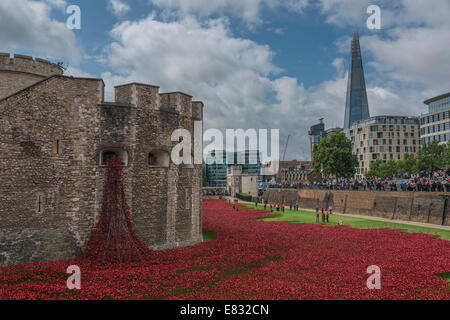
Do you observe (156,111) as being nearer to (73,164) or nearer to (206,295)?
(73,164)

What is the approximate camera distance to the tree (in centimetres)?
6764

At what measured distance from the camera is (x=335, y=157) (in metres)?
67.8

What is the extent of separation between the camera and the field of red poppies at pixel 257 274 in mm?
11438

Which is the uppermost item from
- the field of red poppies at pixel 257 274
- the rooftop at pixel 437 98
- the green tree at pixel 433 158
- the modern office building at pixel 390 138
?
the rooftop at pixel 437 98

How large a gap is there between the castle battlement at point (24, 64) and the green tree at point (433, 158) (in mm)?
60011

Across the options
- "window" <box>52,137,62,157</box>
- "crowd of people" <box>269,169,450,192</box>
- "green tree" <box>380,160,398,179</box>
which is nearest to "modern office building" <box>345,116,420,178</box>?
"green tree" <box>380,160,398,179</box>

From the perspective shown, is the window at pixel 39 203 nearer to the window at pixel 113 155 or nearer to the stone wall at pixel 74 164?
the stone wall at pixel 74 164

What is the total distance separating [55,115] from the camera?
1628cm

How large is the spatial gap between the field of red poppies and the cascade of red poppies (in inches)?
30.3

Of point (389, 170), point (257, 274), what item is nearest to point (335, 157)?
point (389, 170)

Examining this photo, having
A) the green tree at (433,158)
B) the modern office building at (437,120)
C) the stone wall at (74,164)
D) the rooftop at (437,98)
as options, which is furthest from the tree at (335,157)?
the stone wall at (74,164)

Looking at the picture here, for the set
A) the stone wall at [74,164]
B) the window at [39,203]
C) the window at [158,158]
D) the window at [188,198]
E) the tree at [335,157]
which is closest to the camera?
the stone wall at [74,164]
